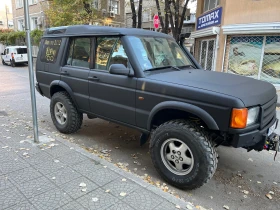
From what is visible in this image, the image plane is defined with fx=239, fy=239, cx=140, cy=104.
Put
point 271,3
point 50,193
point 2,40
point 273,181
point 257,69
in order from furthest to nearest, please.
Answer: point 2,40 < point 257,69 < point 271,3 < point 273,181 < point 50,193

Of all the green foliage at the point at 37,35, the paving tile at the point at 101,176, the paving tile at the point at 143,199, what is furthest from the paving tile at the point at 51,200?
the green foliage at the point at 37,35

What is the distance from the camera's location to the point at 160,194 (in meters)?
2.75

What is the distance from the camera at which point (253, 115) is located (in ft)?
8.89

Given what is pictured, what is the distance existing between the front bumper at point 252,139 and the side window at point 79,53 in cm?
271

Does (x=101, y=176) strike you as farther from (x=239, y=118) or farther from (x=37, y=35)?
(x=37, y=35)

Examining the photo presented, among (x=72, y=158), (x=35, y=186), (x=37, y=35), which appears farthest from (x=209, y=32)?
(x=37, y=35)

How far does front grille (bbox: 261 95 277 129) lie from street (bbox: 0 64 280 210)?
94cm

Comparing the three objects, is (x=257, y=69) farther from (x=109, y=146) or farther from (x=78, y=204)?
(x=78, y=204)

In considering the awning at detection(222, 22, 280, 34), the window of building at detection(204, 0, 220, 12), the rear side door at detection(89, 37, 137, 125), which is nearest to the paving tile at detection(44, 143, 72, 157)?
the rear side door at detection(89, 37, 137, 125)

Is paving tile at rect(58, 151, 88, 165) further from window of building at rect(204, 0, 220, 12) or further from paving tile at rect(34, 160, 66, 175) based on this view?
window of building at rect(204, 0, 220, 12)

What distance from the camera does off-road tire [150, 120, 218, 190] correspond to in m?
2.79

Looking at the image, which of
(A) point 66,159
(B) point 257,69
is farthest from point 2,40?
(A) point 66,159

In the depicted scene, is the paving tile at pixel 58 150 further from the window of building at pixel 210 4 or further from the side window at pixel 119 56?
the window of building at pixel 210 4

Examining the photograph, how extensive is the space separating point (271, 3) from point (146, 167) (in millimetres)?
9885
